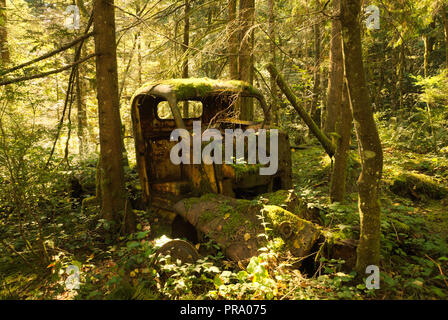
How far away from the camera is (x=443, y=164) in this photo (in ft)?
20.2

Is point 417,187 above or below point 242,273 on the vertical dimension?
→ above

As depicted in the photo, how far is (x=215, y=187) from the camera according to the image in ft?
13.3

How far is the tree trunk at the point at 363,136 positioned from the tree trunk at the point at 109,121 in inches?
144

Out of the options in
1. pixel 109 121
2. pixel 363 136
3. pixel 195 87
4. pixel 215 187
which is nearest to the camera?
pixel 363 136

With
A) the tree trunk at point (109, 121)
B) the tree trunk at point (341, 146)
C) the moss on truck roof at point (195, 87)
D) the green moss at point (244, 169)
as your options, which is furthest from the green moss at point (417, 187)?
the tree trunk at point (109, 121)

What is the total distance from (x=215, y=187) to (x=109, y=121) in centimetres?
217

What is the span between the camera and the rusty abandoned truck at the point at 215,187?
3.12 meters

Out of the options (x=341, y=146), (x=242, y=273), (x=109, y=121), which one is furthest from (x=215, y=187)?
(x=109, y=121)

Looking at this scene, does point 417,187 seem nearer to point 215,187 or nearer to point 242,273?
point 215,187

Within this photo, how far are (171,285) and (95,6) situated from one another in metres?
4.43

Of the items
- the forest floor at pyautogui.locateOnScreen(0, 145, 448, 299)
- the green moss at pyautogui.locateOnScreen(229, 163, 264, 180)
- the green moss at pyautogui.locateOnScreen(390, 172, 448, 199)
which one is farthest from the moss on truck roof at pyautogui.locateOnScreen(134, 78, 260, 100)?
the green moss at pyautogui.locateOnScreen(390, 172, 448, 199)

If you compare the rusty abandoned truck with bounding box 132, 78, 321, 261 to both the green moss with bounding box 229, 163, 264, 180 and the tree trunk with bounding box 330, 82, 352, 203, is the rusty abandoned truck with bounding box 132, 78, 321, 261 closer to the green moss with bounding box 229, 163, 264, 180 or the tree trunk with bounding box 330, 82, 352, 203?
the green moss with bounding box 229, 163, 264, 180

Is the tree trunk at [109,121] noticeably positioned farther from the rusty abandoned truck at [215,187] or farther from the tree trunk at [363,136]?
the tree trunk at [363,136]
